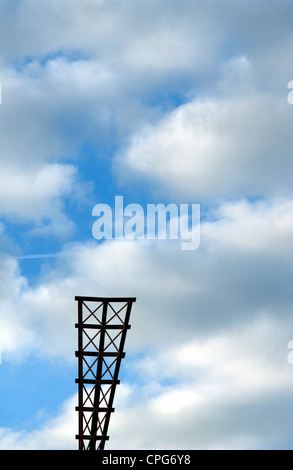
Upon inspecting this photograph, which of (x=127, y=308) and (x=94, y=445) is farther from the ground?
(x=127, y=308)

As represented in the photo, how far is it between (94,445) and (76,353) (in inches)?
178

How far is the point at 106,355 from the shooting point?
3450cm

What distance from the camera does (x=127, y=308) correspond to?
34062mm
